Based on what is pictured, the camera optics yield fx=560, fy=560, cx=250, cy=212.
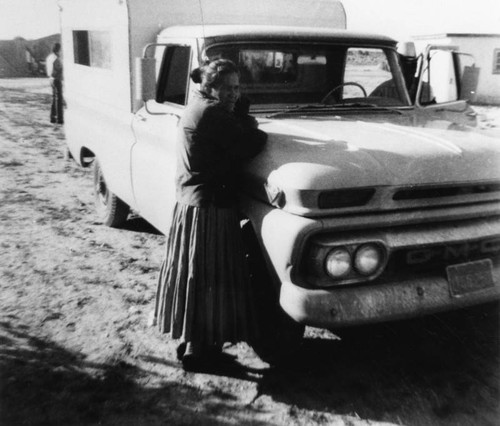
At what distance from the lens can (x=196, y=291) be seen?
326 cm

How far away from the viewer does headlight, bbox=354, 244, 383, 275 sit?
288 centimetres

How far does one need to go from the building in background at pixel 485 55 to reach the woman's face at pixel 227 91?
22.3 metres

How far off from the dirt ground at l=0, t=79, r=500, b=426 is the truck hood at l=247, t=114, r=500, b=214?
1184 millimetres

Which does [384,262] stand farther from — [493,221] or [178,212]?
[178,212]

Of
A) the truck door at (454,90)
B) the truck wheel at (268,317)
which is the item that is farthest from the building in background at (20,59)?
the truck wheel at (268,317)

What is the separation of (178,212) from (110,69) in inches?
101

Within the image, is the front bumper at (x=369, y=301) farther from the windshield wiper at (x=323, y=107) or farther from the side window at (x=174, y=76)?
the side window at (x=174, y=76)

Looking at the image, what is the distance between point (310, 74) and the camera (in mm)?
4621

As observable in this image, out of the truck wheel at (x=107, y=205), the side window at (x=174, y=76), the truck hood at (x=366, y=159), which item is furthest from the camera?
the truck wheel at (x=107, y=205)

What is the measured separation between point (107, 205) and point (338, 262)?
393cm

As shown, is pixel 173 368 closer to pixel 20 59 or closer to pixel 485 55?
pixel 485 55

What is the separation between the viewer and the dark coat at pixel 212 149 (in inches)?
123

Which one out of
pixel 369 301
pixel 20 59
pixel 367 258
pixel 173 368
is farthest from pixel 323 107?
pixel 20 59

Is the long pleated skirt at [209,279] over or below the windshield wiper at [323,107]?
below
